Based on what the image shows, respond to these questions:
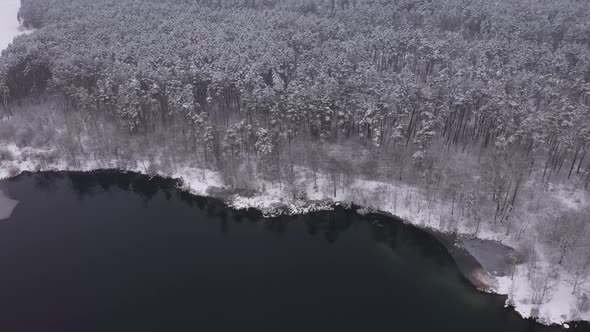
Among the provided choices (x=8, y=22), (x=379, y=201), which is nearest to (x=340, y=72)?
(x=379, y=201)

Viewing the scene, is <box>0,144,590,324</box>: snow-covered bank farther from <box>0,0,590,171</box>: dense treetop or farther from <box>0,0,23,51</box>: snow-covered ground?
<box>0,0,23,51</box>: snow-covered ground

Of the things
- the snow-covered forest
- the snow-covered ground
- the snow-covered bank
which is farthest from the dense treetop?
the snow-covered ground

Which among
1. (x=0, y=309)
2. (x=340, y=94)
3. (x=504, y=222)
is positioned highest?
(x=340, y=94)

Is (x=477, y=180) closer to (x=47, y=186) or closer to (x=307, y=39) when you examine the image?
(x=307, y=39)

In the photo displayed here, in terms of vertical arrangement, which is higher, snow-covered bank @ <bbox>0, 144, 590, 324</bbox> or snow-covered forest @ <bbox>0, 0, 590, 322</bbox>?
snow-covered forest @ <bbox>0, 0, 590, 322</bbox>

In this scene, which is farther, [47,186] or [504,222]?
[47,186]

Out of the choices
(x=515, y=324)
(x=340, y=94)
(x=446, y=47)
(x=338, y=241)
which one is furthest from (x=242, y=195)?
(x=446, y=47)
